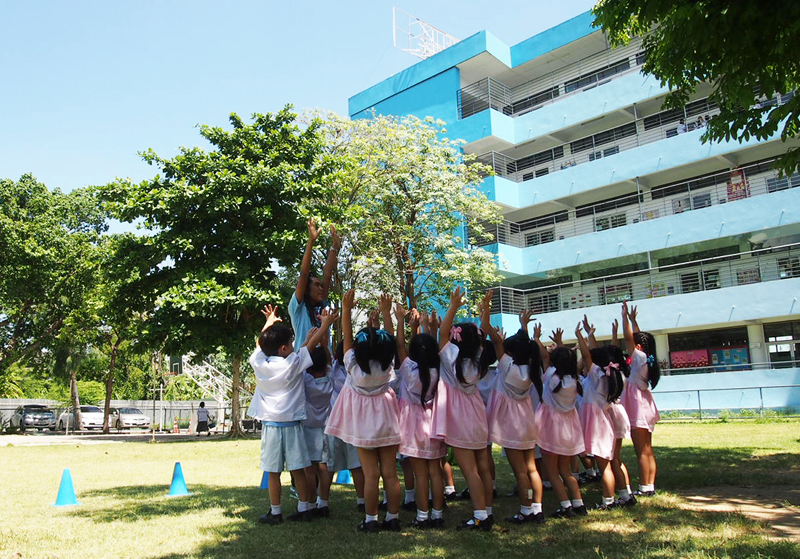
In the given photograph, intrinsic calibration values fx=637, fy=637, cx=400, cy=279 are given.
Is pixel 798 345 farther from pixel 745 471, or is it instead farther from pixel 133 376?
pixel 133 376

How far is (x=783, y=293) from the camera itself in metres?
20.6

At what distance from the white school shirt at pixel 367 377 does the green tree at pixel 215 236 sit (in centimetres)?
1200

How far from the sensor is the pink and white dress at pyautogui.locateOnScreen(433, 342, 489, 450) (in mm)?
5023

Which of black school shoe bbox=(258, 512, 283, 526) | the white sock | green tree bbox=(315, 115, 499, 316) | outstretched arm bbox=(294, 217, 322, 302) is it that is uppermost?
green tree bbox=(315, 115, 499, 316)

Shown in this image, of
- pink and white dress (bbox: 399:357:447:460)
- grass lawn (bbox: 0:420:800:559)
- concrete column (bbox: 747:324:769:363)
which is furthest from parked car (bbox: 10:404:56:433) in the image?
concrete column (bbox: 747:324:769:363)

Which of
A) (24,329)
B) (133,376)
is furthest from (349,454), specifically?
(133,376)

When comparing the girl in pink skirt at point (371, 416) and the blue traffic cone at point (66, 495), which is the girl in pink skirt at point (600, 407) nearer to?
the girl in pink skirt at point (371, 416)

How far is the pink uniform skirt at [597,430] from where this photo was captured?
18.3ft

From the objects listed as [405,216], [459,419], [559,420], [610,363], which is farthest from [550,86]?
Answer: [459,419]

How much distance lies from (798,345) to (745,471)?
16685 mm

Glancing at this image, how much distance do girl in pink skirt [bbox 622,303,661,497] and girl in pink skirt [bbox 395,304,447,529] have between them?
6.68 feet

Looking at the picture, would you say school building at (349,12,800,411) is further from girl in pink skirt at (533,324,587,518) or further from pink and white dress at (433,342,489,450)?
pink and white dress at (433,342,489,450)

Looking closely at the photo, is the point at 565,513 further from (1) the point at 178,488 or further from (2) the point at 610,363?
(1) the point at 178,488

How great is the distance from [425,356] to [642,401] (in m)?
2.41
